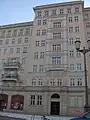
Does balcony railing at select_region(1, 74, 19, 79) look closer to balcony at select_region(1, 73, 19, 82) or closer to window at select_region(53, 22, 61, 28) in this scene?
balcony at select_region(1, 73, 19, 82)

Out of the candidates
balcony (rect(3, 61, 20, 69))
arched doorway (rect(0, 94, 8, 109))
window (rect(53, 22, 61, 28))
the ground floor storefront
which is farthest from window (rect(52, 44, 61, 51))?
arched doorway (rect(0, 94, 8, 109))

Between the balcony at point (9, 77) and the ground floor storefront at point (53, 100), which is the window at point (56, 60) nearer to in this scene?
the ground floor storefront at point (53, 100)

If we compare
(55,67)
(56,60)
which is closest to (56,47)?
(56,60)

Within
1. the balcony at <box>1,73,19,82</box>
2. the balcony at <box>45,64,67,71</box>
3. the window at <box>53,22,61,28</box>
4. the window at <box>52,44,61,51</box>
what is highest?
the window at <box>53,22,61,28</box>

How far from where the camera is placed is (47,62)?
38.9 meters

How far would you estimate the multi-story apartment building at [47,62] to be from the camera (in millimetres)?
36031

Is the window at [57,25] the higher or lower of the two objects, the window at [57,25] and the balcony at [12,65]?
the higher

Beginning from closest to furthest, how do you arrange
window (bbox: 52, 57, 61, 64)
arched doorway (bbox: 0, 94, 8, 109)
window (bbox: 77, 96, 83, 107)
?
window (bbox: 77, 96, 83, 107) < window (bbox: 52, 57, 61, 64) < arched doorway (bbox: 0, 94, 8, 109)

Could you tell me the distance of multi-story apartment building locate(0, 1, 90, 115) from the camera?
36.0 metres

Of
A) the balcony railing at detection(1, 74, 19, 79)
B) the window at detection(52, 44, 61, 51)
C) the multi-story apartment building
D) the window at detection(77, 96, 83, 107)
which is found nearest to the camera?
the window at detection(77, 96, 83, 107)

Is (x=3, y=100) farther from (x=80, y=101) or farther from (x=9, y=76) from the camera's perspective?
(x=80, y=101)

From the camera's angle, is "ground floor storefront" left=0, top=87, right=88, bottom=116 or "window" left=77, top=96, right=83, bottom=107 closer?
"window" left=77, top=96, right=83, bottom=107

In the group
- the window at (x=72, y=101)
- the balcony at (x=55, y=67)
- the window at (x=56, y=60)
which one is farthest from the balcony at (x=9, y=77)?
the window at (x=72, y=101)

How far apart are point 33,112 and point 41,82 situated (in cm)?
675
